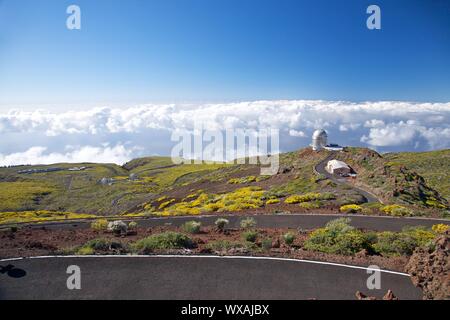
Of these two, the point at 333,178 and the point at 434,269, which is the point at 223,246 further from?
the point at 333,178

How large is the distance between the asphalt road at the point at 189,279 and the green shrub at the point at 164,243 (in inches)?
47.5

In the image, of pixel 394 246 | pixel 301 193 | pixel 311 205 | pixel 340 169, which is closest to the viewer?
pixel 394 246

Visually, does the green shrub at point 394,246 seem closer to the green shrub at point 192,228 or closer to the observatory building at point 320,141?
the green shrub at point 192,228

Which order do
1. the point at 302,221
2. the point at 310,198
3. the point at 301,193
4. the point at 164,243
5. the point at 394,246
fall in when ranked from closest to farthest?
the point at 394,246 < the point at 164,243 < the point at 302,221 < the point at 310,198 < the point at 301,193

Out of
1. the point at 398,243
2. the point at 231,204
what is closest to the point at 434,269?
the point at 398,243

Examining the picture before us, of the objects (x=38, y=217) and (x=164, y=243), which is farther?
(x=38, y=217)

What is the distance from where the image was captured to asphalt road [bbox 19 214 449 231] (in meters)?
18.1

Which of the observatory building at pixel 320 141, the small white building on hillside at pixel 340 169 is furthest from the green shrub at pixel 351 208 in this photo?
the observatory building at pixel 320 141

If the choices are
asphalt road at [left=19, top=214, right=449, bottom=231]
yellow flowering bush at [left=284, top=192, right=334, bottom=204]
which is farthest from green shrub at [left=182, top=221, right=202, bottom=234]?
yellow flowering bush at [left=284, top=192, right=334, bottom=204]

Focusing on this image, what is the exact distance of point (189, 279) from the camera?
9469mm

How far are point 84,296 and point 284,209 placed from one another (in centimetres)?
1796

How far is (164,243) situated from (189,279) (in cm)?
338
